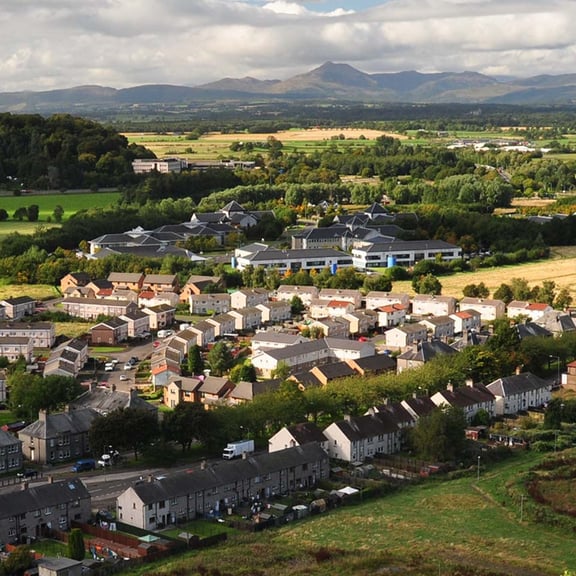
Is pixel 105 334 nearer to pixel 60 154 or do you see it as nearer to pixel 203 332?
pixel 203 332

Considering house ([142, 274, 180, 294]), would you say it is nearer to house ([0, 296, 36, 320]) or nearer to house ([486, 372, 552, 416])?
house ([0, 296, 36, 320])

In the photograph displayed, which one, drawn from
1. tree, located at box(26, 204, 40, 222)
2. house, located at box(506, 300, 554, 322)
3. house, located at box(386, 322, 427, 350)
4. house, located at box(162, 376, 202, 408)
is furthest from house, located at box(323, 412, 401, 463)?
tree, located at box(26, 204, 40, 222)

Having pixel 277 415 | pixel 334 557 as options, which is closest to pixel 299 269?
pixel 277 415

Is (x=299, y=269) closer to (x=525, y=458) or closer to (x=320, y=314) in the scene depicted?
(x=320, y=314)

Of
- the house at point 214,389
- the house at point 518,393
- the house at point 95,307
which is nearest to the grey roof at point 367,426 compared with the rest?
the house at point 518,393

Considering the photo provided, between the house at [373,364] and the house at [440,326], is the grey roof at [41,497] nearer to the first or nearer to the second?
the house at [373,364]

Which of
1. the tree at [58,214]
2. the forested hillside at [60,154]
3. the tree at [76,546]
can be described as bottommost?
the tree at [76,546]

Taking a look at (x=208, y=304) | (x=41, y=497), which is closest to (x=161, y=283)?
(x=208, y=304)
